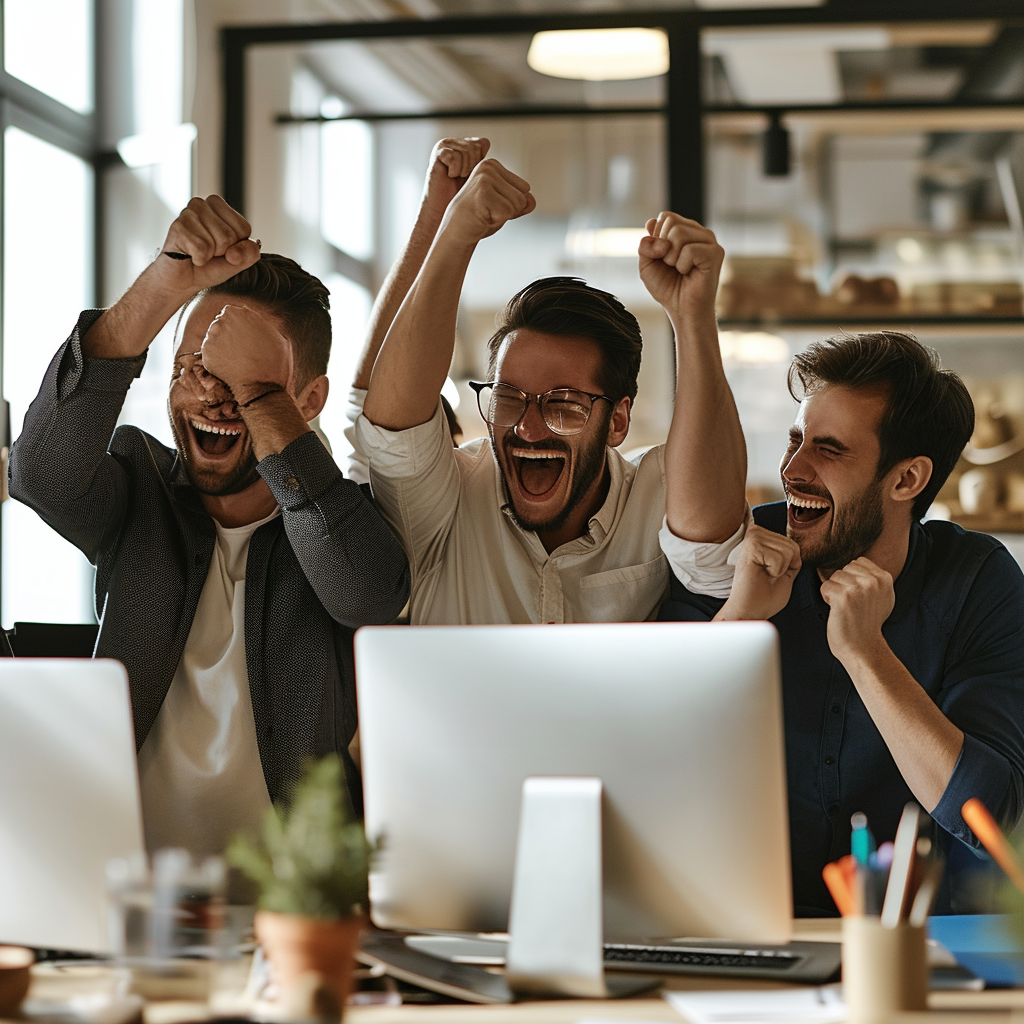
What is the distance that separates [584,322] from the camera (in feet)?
6.46

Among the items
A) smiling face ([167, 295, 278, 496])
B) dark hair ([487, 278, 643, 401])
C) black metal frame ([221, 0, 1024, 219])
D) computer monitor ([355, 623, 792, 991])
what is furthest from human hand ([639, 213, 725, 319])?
black metal frame ([221, 0, 1024, 219])

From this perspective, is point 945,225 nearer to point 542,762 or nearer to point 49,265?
Answer: point 49,265

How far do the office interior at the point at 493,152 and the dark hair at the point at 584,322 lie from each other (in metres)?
1.61

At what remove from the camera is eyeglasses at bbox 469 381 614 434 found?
6.31 feet

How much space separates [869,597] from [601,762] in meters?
0.72

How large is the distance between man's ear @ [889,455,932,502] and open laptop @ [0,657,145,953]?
126 centimetres

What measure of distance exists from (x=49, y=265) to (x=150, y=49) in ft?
2.53

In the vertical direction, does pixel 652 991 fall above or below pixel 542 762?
below

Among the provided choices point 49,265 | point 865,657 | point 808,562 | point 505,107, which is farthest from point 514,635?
point 49,265

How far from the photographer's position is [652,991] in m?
1.24

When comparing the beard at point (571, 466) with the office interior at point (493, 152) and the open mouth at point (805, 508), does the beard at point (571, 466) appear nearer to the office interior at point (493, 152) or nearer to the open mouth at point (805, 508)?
the open mouth at point (805, 508)

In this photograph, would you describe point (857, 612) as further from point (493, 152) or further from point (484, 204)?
point (493, 152)

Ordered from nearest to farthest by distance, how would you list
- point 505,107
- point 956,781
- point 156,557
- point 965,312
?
1. point 956,781
2. point 156,557
3. point 505,107
4. point 965,312

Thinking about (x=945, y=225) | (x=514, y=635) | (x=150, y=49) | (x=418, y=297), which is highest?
(x=150, y=49)
